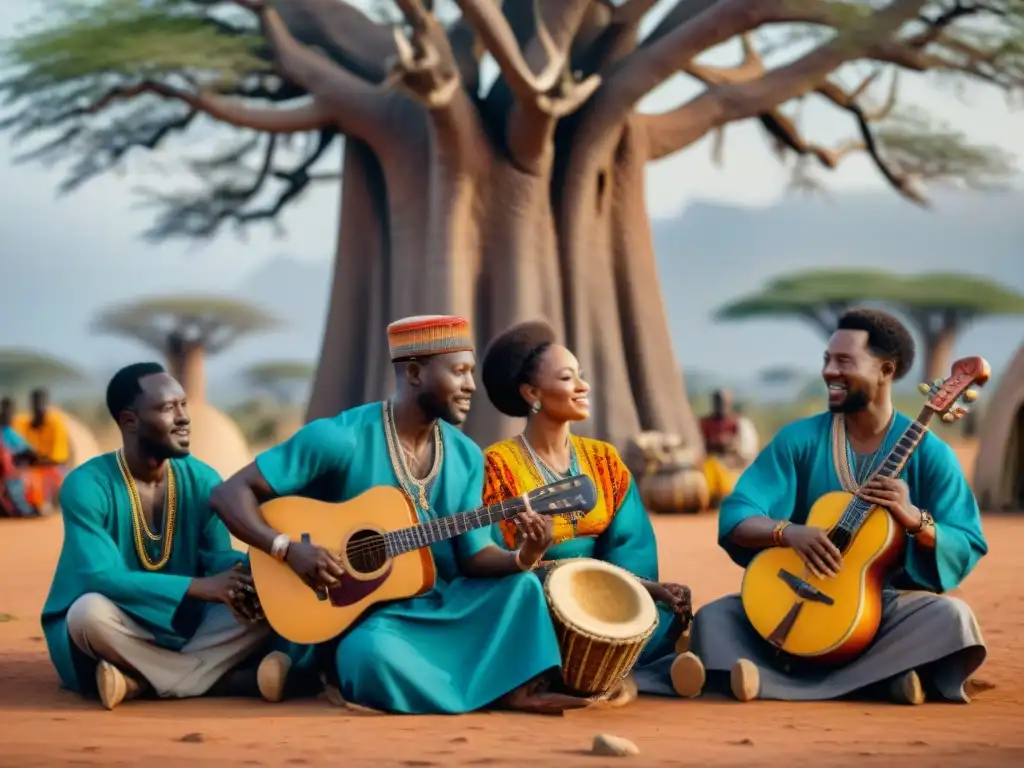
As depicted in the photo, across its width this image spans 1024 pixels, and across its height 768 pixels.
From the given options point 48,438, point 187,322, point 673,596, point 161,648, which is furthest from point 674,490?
point 187,322

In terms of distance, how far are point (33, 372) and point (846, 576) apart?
50354 mm

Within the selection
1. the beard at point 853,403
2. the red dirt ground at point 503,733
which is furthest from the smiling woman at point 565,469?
the beard at point 853,403

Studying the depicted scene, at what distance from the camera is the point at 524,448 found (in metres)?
6.11

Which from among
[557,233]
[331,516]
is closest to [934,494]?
[331,516]

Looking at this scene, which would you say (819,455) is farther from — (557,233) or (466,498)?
(557,233)

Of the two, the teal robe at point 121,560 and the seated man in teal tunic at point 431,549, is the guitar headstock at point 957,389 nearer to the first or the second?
the seated man in teal tunic at point 431,549

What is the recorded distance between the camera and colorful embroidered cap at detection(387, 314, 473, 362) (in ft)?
19.2

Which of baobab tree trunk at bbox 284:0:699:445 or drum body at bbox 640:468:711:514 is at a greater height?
baobab tree trunk at bbox 284:0:699:445

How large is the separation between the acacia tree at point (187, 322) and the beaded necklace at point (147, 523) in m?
36.9

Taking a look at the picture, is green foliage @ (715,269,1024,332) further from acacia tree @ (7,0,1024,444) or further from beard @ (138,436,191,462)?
beard @ (138,436,191,462)

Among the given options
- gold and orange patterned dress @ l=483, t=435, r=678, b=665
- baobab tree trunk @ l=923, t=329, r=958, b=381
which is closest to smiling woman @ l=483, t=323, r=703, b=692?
gold and orange patterned dress @ l=483, t=435, r=678, b=665

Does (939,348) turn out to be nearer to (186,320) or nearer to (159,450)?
(186,320)

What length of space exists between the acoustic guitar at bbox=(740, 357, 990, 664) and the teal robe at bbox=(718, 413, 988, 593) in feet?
0.43

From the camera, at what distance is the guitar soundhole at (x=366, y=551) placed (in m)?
5.58
